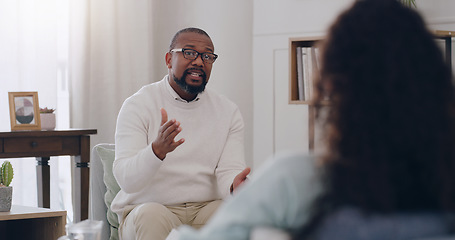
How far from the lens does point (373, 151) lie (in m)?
0.82

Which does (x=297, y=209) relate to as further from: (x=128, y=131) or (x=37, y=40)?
(x=37, y=40)

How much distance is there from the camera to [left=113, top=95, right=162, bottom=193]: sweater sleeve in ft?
6.70

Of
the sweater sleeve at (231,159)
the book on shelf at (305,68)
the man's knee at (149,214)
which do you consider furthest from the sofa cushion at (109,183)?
the book on shelf at (305,68)

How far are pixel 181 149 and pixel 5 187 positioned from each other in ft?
2.22

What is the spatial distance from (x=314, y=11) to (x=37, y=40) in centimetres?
141

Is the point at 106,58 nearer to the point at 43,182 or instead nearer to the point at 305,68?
the point at 43,182

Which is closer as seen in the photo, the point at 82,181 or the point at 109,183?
the point at 109,183

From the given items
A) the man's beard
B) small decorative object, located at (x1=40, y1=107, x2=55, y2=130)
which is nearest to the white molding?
the man's beard

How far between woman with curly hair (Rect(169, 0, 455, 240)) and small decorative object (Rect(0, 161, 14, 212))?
172 cm

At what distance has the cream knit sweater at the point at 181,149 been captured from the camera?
2.16 m

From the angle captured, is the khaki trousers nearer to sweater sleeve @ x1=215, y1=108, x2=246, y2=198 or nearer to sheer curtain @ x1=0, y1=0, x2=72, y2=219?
sweater sleeve @ x1=215, y1=108, x2=246, y2=198

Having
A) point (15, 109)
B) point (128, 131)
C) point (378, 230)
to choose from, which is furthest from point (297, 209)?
point (15, 109)

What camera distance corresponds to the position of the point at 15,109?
285cm

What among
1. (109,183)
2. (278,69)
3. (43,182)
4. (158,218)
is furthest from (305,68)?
(43,182)
